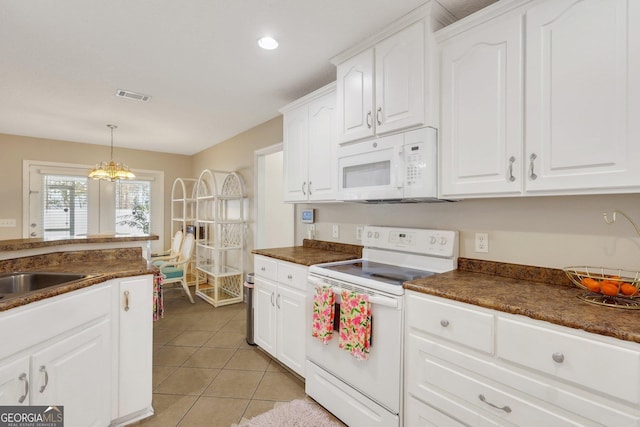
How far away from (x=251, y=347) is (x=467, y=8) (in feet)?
9.95

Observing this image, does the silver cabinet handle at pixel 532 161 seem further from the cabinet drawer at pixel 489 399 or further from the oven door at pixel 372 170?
the cabinet drawer at pixel 489 399

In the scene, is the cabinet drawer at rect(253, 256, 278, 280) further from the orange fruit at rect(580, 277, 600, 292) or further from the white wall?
the orange fruit at rect(580, 277, 600, 292)

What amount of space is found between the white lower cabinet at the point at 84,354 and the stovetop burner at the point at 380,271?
1238mm

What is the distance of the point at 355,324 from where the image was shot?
1698mm

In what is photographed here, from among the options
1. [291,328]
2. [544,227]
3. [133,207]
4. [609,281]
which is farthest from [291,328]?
[133,207]

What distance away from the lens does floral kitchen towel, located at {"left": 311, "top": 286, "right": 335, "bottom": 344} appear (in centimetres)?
186

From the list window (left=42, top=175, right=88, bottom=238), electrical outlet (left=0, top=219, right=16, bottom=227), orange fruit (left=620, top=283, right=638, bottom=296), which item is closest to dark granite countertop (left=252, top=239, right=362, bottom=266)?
orange fruit (left=620, top=283, right=638, bottom=296)

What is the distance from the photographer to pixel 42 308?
137cm

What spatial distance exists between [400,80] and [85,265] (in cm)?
231

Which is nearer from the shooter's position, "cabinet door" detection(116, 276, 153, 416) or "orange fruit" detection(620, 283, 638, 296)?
"orange fruit" detection(620, 283, 638, 296)

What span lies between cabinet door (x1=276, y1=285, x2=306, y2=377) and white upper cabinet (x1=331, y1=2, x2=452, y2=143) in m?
1.21

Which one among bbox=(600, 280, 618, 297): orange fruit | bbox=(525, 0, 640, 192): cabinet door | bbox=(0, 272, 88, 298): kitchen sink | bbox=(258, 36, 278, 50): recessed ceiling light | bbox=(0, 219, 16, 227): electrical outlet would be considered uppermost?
bbox=(258, 36, 278, 50): recessed ceiling light

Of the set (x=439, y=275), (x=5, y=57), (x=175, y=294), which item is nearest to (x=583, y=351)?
(x=439, y=275)

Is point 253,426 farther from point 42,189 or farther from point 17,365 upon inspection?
point 42,189
